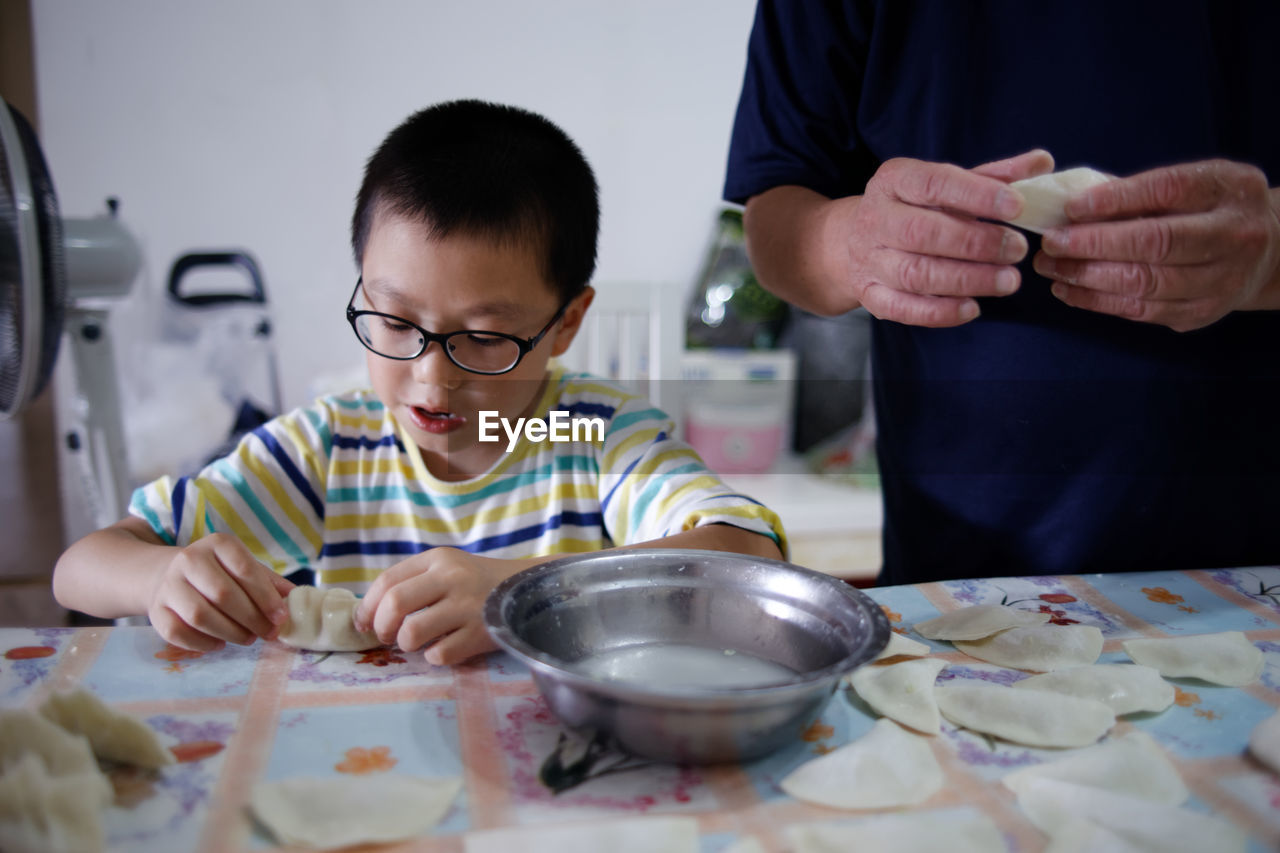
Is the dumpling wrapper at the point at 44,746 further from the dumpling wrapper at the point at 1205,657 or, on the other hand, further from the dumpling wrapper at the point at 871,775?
the dumpling wrapper at the point at 1205,657

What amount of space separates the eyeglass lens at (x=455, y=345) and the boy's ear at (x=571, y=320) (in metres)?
0.14

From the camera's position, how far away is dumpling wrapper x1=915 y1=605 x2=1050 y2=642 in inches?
31.5

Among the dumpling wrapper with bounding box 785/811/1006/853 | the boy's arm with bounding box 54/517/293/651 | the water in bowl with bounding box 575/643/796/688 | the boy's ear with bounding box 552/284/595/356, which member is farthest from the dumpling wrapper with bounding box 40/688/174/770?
the boy's ear with bounding box 552/284/595/356

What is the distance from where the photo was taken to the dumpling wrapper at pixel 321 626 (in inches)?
29.1

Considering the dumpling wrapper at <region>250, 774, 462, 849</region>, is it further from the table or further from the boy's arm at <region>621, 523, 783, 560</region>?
the boy's arm at <region>621, 523, 783, 560</region>

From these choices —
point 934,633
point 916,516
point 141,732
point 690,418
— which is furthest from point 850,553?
point 141,732

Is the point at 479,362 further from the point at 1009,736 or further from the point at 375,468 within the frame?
the point at 1009,736

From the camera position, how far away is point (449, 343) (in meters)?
0.89

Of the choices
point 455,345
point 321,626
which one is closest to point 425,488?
point 455,345

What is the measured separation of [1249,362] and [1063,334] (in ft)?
0.67

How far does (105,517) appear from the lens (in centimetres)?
157

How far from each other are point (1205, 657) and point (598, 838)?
0.56m

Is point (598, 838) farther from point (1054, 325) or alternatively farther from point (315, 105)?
point (315, 105)

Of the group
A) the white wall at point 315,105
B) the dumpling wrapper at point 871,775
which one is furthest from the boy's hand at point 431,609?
the white wall at point 315,105
